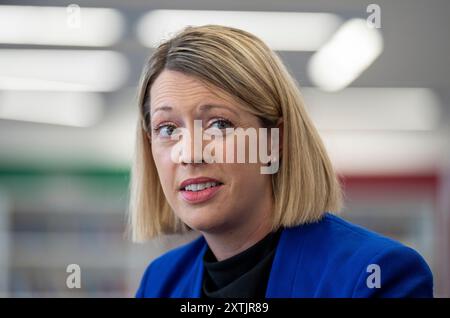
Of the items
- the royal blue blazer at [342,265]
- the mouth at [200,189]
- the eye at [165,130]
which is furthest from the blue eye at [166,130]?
the royal blue blazer at [342,265]

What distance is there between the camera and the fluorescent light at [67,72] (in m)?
1.52

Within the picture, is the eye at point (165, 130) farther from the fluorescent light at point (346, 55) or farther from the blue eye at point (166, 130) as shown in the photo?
the fluorescent light at point (346, 55)

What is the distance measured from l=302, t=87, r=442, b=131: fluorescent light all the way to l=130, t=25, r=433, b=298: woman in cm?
6

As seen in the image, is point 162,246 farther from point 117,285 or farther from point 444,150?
point 444,150

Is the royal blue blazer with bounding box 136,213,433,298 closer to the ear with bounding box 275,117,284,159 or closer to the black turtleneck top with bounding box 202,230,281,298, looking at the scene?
the black turtleneck top with bounding box 202,230,281,298

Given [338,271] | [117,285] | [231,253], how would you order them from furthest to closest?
[117,285] < [231,253] < [338,271]

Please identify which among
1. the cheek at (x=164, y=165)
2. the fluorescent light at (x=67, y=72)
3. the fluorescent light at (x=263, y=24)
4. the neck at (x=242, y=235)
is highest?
the fluorescent light at (x=263, y=24)

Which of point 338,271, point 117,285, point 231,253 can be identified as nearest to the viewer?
point 338,271

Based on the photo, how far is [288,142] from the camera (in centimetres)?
140

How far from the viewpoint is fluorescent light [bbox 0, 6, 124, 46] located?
1.52 metres

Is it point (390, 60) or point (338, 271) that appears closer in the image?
point (338, 271)

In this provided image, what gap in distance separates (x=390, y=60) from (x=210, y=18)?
456 millimetres

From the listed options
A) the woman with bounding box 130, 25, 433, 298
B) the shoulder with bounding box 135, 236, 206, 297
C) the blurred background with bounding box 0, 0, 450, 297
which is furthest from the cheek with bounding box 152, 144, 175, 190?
the shoulder with bounding box 135, 236, 206, 297
